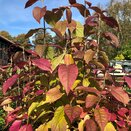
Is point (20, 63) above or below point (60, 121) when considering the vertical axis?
above

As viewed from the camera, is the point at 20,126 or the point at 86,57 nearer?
the point at 86,57

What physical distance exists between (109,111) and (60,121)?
0.29m

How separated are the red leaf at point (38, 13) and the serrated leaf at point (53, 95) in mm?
337

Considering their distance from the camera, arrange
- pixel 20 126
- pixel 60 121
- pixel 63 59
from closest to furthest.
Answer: pixel 60 121
pixel 63 59
pixel 20 126

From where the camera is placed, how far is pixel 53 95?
67.2 inches

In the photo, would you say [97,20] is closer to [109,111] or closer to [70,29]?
[70,29]

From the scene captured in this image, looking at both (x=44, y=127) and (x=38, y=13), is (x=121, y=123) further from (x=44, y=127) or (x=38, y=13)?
(x=38, y=13)

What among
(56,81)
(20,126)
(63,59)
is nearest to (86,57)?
(63,59)

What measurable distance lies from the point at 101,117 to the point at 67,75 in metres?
0.26

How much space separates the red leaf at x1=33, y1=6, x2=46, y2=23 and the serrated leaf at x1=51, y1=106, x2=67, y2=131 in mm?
437

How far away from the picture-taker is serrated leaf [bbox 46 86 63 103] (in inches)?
66.6

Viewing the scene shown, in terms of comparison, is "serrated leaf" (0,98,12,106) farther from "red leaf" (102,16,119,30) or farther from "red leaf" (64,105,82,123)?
"red leaf" (102,16,119,30)

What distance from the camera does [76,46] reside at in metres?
1.93

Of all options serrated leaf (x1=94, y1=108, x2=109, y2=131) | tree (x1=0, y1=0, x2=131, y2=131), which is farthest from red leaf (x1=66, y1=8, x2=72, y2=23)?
serrated leaf (x1=94, y1=108, x2=109, y2=131)
